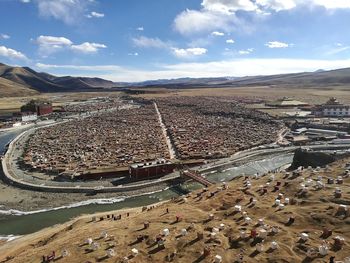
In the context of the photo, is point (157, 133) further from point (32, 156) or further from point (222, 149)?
point (32, 156)

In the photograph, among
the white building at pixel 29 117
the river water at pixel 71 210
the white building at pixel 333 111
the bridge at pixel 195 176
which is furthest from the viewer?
the white building at pixel 29 117

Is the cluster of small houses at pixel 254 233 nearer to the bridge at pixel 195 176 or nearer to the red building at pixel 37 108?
the bridge at pixel 195 176

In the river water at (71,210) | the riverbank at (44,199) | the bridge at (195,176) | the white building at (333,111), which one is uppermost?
the white building at (333,111)

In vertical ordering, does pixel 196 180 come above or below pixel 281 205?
below

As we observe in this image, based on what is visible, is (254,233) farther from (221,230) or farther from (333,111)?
(333,111)

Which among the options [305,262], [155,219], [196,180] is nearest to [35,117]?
[196,180]

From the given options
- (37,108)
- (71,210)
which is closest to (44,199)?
(71,210)

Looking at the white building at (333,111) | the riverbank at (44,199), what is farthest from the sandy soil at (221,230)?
the white building at (333,111)

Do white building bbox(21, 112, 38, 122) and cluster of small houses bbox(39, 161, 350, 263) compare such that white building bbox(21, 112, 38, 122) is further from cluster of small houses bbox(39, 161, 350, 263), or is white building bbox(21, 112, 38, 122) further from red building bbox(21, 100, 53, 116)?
cluster of small houses bbox(39, 161, 350, 263)
